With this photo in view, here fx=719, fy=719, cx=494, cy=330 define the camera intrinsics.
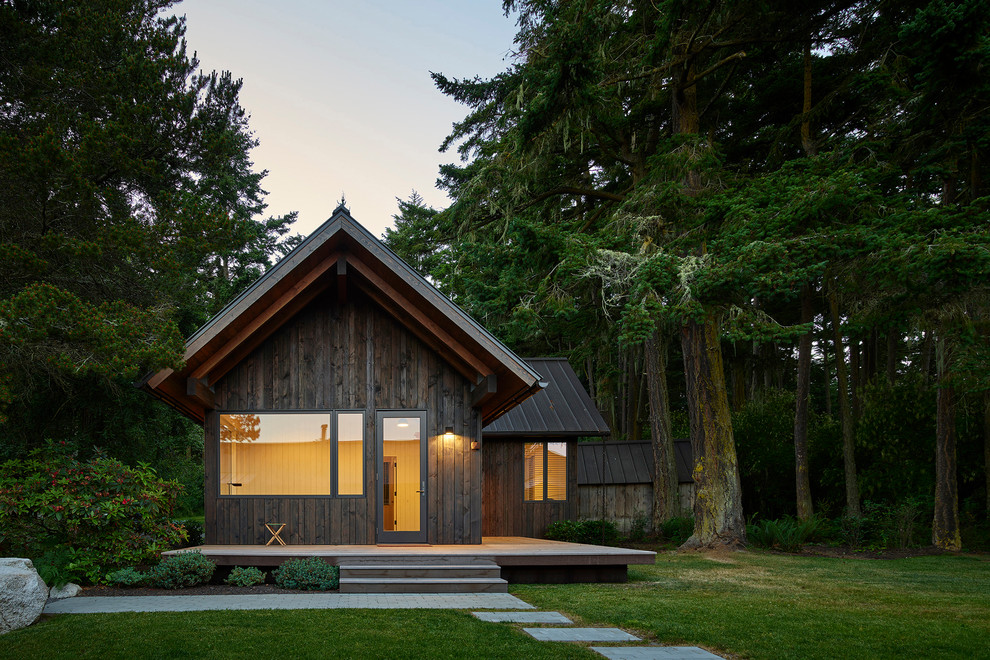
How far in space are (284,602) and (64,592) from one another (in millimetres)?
2600

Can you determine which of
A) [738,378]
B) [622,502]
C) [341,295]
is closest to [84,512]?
[341,295]

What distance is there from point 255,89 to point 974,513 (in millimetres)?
21035

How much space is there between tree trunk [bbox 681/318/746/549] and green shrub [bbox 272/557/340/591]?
778 cm

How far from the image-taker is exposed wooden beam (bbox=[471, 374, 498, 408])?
10367 mm

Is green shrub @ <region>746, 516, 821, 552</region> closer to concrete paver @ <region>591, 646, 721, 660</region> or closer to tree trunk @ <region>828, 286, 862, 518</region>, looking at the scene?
tree trunk @ <region>828, 286, 862, 518</region>

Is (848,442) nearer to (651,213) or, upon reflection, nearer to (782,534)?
(782,534)

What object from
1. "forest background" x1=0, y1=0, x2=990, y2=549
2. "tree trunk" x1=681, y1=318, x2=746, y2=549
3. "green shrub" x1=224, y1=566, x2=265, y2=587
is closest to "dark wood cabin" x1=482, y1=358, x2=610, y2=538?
"tree trunk" x1=681, y1=318, x2=746, y2=549

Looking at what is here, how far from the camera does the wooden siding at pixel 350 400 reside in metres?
10.9

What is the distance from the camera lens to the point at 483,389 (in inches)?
416

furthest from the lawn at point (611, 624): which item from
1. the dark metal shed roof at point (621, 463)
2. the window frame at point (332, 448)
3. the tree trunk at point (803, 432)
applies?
the dark metal shed roof at point (621, 463)

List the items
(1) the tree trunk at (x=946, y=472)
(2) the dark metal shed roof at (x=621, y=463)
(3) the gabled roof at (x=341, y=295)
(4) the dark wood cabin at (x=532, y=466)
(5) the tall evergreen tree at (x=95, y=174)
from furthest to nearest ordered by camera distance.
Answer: (2) the dark metal shed roof at (x=621, y=463) → (4) the dark wood cabin at (x=532, y=466) → (1) the tree trunk at (x=946, y=472) → (3) the gabled roof at (x=341, y=295) → (5) the tall evergreen tree at (x=95, y=174)

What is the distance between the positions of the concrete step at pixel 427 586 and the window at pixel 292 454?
8.26ft

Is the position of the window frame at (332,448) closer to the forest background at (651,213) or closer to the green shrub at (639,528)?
the forest background at (651,213)

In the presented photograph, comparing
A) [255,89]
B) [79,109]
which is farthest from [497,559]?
[255,89]
